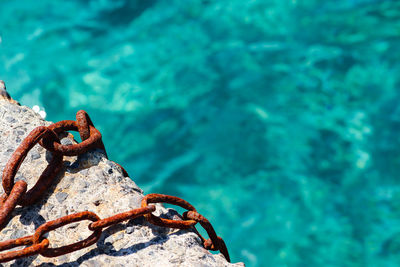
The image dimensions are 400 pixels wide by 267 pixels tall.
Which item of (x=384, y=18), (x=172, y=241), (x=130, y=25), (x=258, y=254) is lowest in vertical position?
(x=172, y=241)

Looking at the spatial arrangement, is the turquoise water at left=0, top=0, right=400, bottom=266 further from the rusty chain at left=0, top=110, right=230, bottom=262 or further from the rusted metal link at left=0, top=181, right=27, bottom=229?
the rusted metal link at left=0, top=181, right=27, bottom=229

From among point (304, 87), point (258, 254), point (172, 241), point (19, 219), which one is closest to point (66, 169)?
point (19, 219)

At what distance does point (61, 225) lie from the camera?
139cm

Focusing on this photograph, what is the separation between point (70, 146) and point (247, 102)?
3.63 metres

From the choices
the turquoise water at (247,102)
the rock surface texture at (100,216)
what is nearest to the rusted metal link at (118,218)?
the rock surface texture at (100,216)

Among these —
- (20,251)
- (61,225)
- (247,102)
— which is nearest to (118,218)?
(61,225)

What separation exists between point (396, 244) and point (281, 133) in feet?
5.03

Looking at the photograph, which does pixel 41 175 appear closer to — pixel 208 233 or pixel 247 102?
pixel 208 233

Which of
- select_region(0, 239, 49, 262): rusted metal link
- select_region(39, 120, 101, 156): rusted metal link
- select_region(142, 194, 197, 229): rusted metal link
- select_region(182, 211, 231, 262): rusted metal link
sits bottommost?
select_region(0, 239, 49, 262): rusted metal link

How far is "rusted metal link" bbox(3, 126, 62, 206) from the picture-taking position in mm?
1480

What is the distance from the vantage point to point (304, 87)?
5207mm

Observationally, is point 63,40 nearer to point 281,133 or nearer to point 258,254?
point 281,133

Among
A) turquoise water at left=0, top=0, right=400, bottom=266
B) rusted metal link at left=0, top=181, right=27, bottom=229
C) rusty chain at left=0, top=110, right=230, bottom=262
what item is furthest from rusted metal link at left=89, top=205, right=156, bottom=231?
turquoise water at left=0, top=0, right=400, bottom=266

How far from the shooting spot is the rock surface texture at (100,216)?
5.10 feet
